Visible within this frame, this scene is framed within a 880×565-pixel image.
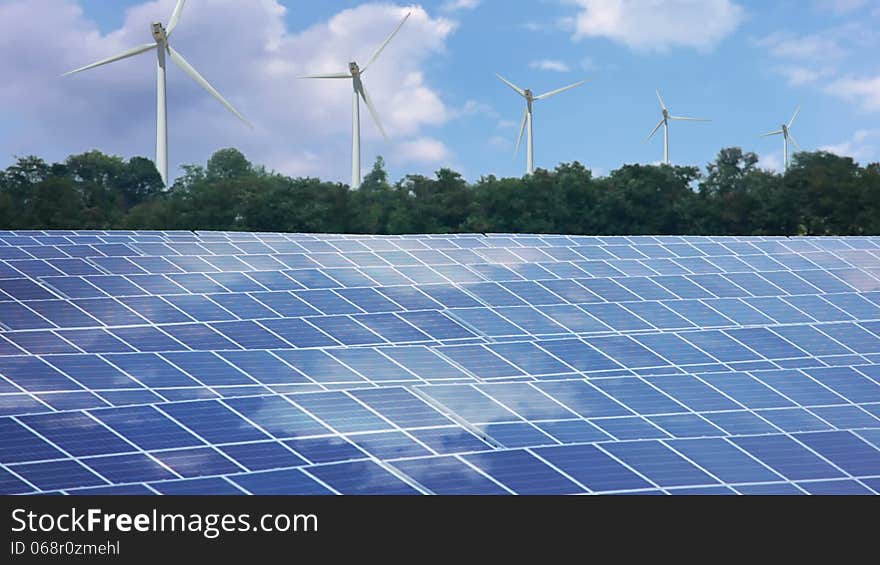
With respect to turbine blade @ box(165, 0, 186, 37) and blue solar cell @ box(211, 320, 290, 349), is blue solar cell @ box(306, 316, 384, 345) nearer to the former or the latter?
blue solar cell @ box(211, 320, 290, 349)

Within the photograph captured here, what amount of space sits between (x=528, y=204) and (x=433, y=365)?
387 feet

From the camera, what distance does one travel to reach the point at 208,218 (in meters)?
157

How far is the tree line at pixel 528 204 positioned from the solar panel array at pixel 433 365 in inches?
3447

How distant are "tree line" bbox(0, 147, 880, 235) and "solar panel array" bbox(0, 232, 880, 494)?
87553 millimetres

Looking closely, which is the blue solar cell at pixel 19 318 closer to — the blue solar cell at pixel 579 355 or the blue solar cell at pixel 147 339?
the blue solar cell at pixel 147 339

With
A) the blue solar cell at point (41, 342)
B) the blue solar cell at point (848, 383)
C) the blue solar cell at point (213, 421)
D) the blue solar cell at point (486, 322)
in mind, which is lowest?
the blue solar cell at point (213, 421)

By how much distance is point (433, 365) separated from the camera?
2028 inches

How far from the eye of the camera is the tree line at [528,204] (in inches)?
6201

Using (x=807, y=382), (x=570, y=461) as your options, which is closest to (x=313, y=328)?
(x=570, y=461)

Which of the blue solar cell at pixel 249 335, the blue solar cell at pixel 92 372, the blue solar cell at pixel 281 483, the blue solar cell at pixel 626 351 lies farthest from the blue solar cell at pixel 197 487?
the blue solar cell at pixel 626 351

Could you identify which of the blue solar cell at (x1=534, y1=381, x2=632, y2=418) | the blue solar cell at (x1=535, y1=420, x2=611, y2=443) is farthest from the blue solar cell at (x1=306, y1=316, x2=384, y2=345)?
the blue solar cell at (x1=535, y1=420, x2=611, y2=443)

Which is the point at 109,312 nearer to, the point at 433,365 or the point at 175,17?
the point at 433,365

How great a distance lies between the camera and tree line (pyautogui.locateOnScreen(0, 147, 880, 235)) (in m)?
158
